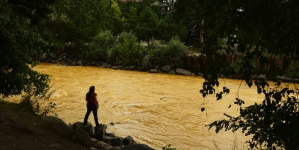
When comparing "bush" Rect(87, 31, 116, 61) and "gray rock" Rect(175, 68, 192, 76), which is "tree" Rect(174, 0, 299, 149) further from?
"bush" Rect(87, 31, 116, 61)

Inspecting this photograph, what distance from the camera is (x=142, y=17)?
44750mm

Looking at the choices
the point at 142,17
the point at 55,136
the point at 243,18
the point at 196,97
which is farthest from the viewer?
the point at 142,17

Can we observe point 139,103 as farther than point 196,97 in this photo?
No

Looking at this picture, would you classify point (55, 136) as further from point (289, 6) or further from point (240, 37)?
point (289, 6)

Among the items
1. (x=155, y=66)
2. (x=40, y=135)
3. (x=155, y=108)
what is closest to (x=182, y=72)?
(x=155, y=66)

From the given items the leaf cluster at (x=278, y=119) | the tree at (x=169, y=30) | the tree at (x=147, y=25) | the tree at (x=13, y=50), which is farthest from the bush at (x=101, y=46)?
the leaf cluster at (x=278, y=119)

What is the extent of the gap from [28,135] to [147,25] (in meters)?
37.5

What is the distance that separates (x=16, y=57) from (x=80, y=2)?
155 inches

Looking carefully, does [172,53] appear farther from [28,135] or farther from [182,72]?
[28,135]

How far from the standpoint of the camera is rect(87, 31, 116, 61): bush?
131 ft

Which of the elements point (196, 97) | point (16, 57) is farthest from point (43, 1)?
point (196, 97)

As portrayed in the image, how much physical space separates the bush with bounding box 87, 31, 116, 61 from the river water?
1152 cm

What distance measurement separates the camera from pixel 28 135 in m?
7.81

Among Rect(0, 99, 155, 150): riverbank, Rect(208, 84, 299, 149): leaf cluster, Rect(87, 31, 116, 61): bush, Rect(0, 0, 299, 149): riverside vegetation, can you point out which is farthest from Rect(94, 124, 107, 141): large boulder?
Rect(87, 31, 116, 61): bush
